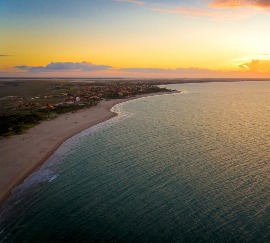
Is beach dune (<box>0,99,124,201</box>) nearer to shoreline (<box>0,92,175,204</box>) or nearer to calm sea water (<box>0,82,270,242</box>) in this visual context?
shoreline (<box>0,92,175,204</box>)

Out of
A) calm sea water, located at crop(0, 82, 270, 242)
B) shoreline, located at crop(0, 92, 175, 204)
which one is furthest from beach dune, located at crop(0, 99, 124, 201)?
calm sea water, located at crop(0, 82, 270, 242)

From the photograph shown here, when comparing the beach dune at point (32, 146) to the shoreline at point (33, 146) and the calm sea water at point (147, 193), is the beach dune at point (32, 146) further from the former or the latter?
the calm sea water at point (147, 193)

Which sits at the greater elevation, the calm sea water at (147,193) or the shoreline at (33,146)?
the calm sea water at (147,193)

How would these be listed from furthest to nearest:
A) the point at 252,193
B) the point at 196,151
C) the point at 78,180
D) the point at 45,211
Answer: the point at 196,151, the point at 78,180, the point at 252,193, the point at 45,211

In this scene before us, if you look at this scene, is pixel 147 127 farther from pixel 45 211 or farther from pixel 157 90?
pixel 157 90

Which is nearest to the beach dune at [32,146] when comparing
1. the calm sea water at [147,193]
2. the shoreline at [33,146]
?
the shoreline at [33,146]

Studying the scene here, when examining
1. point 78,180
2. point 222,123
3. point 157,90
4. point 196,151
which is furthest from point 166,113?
point 157,90

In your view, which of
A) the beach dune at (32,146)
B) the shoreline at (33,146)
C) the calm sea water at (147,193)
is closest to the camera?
the calm sea water at (147,193)
